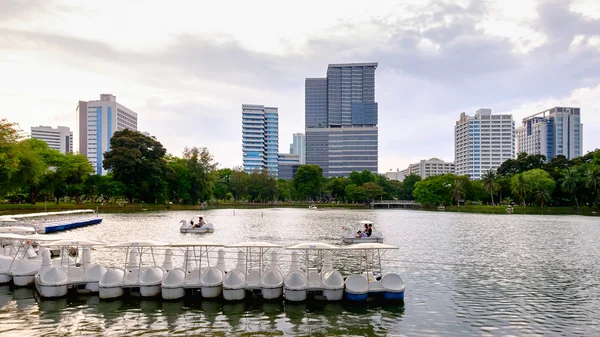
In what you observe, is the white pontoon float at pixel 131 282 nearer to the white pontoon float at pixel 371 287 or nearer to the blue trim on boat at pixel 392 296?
the white pontoon float at pixel 371 287

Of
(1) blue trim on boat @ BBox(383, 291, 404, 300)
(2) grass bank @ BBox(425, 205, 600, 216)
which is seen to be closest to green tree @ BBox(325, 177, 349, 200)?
(2) grass bank @ BBox(425, 205, 600, 216)

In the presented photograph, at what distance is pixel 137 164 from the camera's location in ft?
384

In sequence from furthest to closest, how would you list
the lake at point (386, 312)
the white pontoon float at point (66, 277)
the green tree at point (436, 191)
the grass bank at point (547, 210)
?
the green tree at point (436, 191)
the grass bank at point (547, 210)
the white pontoon float at point (66, 277)
the lake at point (386, 312)

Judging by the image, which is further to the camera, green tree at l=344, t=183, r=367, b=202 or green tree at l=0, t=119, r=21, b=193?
green tree at l=344, t=183, r=367, b=202

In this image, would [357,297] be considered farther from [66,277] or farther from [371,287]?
[66,277]

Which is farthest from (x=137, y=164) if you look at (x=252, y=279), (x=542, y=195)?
(x=542, y=195)

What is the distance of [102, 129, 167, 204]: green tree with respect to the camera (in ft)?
377

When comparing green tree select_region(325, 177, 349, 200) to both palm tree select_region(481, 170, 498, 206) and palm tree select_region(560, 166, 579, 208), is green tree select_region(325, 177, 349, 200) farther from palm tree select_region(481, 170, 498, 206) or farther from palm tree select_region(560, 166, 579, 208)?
palm tree select_region(560, 166, 579, 208)

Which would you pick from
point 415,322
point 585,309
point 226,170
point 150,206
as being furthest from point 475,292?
point 226,170

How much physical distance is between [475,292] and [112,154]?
110516 mm

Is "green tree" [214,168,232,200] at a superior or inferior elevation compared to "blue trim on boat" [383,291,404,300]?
superior

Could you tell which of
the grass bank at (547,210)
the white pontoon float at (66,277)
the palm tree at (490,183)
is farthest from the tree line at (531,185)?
the white pontoon float at (66,277)

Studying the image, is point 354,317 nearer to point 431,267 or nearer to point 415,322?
point 415,322

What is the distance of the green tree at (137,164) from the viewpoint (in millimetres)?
115000
